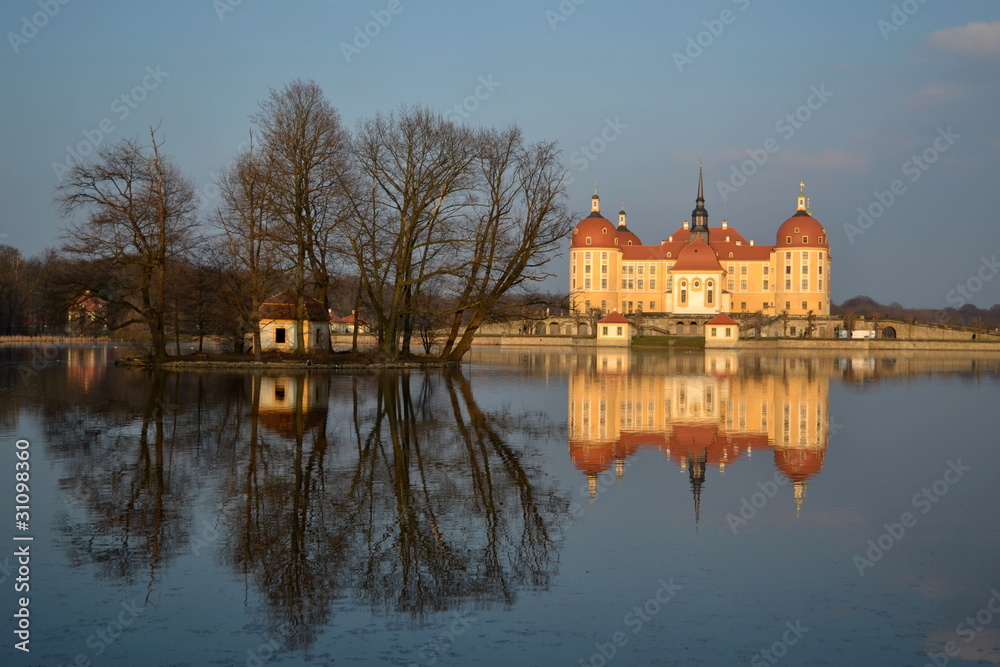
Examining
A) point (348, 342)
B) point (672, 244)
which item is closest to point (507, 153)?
point (348, 342)

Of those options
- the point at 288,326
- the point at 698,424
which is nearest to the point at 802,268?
the point at 288,326

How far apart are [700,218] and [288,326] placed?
90926mm

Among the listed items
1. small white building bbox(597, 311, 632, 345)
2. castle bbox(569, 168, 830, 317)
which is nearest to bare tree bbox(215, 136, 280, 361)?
small white building bbox(597, 311, 632, 345)

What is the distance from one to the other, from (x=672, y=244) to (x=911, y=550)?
11317 centimetres

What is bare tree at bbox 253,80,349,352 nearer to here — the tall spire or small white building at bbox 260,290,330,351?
small white building at bbox 260,290,330,351

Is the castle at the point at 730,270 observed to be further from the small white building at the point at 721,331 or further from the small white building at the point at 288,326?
the small white building at the point at 288,326

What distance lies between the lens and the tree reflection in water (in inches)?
297

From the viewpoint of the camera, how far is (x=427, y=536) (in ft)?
29.5

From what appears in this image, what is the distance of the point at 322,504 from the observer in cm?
1034

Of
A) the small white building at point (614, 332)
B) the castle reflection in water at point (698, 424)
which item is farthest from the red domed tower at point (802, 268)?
the castle reflection in water at point (698, 424)

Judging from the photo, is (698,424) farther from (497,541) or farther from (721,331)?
(721,331)

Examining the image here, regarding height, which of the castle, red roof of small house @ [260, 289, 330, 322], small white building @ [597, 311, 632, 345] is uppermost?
the castle

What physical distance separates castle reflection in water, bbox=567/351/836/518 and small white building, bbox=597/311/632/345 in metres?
44.9

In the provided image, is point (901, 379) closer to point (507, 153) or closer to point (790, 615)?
point (507, 153)
